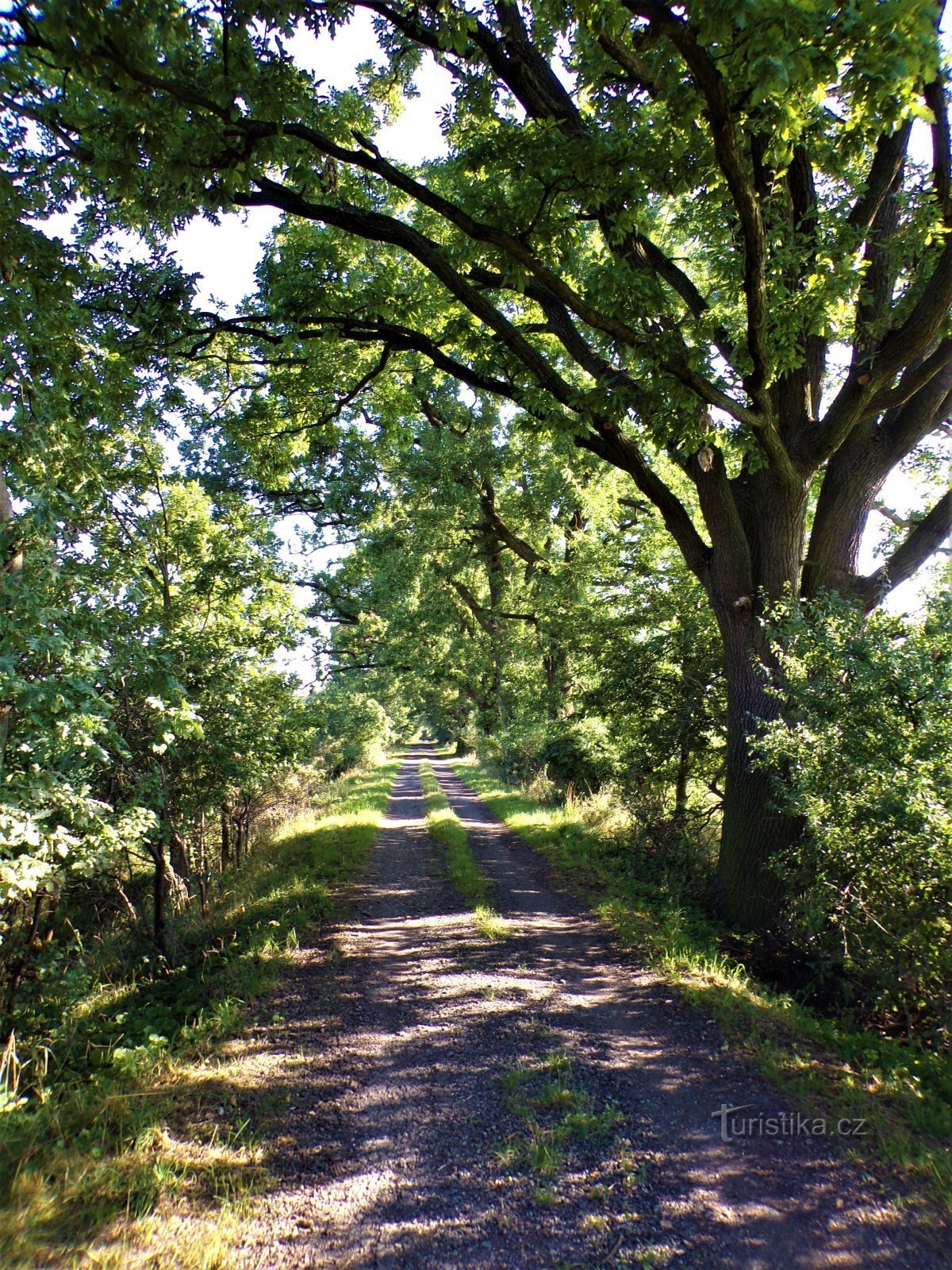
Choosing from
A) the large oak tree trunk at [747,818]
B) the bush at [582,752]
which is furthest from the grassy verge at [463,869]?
the bush at [582,752]

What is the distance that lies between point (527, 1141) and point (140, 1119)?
7.26ft

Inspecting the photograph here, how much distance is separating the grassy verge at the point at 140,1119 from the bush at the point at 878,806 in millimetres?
4441

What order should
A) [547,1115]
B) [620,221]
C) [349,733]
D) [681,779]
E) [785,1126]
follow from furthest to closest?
[349,733] → [681,779] → [620,221] → [547,1115] → [785,1126]

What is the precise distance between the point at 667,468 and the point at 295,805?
12.3m

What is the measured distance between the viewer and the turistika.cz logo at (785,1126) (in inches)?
147

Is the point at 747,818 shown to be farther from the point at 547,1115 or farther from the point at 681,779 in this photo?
the point at 547,1115

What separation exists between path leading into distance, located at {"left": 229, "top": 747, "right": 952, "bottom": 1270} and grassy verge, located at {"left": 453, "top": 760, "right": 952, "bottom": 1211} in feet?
0.77

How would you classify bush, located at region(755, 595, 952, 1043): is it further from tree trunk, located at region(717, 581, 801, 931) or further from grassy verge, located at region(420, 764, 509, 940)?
grassy verge, located at region(420, 764, 509, 940)

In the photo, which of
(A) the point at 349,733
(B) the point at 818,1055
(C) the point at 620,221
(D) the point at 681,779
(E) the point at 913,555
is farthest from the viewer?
(A) the point at 349,733

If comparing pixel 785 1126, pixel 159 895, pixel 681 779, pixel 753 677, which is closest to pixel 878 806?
pixel 785 1126

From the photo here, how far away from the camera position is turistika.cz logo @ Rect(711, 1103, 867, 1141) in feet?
12.3

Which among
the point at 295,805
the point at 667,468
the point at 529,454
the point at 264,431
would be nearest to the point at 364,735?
the point at 295,805

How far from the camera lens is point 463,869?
33.3 ft

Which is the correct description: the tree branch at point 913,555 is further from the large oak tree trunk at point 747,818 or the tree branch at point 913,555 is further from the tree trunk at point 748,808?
the large oak tree trunk at point 747,818
